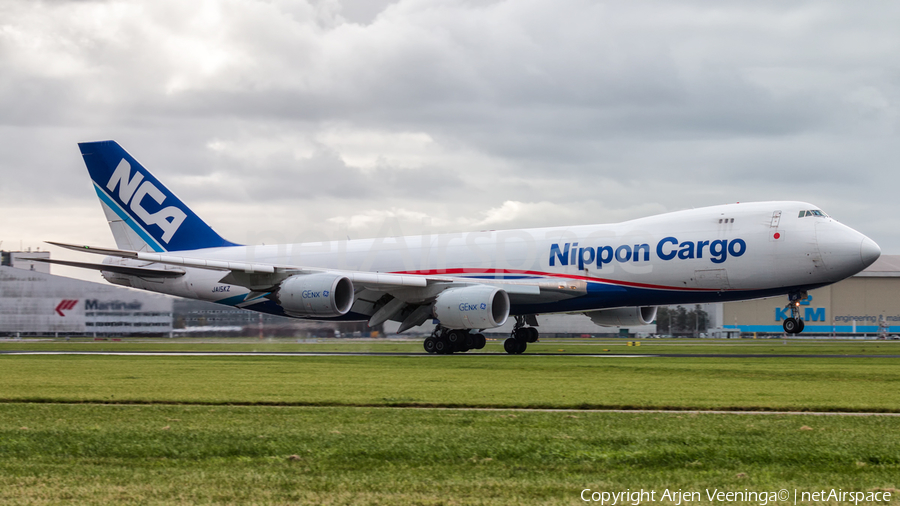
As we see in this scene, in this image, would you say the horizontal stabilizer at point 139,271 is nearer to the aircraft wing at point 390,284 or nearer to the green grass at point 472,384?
the aircraft wing at point 390,284

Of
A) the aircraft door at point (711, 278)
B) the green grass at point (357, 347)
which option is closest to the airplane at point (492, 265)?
the aircraft door at point (711, 278)

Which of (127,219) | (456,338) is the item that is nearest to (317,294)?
(456,338)

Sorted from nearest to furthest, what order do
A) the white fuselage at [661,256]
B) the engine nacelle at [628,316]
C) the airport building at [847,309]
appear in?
the white fuselage at [661,256] → the engine nacelle at [628,316] → the airport building at [847,309]

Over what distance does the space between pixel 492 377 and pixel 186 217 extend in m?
25.1

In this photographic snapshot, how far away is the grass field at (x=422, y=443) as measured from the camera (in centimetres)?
Answer: 700

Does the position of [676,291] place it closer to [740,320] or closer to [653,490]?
[653,490]

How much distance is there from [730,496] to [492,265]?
29.1 metres

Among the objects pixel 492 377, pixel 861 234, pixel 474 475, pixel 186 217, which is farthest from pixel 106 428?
pixel 186 217

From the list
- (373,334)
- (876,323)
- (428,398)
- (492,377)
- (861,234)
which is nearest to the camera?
(428,398)

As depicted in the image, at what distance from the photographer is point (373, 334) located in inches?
2073

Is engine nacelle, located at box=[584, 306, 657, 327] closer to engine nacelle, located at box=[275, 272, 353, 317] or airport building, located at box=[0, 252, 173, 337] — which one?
engine nacelle, located at box=[275, 272, 353, 317]

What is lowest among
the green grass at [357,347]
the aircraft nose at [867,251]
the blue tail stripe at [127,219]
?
the green grass at [357,347]

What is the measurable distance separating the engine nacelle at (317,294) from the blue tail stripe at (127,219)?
405 inches

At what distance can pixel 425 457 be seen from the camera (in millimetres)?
8312
